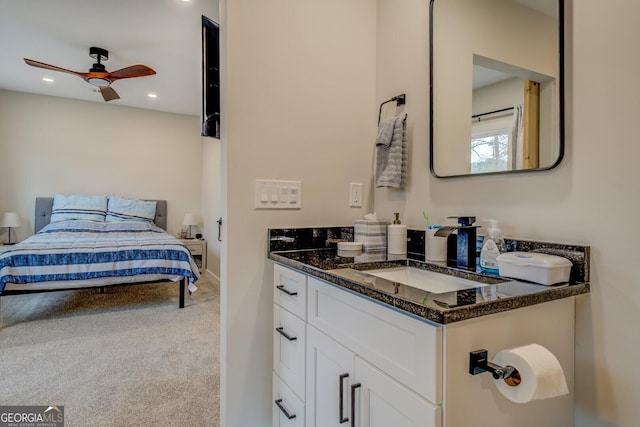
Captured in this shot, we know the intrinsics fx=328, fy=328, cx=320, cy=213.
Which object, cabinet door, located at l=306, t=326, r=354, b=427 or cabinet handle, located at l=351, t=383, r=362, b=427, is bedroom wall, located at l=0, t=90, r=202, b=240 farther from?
cabinet handle, located at l=351, t=383, r=362, b=427

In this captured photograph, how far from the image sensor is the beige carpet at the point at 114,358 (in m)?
1.80

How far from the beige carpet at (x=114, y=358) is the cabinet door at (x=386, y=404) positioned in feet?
4.04

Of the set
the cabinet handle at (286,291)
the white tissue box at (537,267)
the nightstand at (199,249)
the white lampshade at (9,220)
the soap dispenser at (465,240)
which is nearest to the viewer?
→ the white tissue box at (537,267)

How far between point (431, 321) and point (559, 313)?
47cm

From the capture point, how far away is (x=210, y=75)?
156 cm

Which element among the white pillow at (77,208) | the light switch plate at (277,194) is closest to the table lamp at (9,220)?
the white pillow at (77,208)

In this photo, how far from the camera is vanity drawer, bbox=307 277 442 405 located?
2.14 feet

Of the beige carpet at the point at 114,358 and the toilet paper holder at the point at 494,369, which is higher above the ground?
the toilet paper holder at the point at 494,369

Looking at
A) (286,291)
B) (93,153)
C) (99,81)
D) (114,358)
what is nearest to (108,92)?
(99,81)

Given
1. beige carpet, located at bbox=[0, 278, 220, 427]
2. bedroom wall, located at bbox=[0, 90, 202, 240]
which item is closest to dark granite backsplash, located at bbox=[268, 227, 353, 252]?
beige carpet, located at bbox=[0, 278, 220, 427]

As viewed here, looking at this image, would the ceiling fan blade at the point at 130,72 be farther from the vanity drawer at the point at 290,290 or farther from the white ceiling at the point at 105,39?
the vanity drawer at the point at 290,290

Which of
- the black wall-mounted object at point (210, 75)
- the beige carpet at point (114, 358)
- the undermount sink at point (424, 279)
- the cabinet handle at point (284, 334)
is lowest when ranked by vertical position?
the beige carpet at point (114, 358)

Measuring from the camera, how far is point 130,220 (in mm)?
4781

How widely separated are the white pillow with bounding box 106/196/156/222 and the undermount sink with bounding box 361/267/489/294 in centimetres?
469
